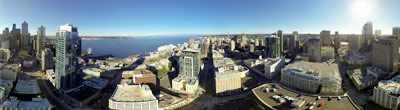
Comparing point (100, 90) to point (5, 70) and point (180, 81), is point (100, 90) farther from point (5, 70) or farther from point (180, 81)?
point (5, 70)

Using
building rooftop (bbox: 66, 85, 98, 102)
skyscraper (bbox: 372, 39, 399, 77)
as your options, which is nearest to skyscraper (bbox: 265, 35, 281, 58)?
skyscraper (bbox: 372, 39, 399, 77)

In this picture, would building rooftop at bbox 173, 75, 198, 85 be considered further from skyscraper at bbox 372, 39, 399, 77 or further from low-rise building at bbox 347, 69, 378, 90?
skyscraper at bbox 372, 39, 399, 77

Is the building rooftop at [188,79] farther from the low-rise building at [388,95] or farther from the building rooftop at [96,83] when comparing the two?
the low-rise building at [388,95]

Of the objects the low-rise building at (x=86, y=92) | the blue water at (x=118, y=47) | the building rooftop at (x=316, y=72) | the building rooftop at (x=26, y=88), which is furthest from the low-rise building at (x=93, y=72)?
the blue water at (x=118, y=47)

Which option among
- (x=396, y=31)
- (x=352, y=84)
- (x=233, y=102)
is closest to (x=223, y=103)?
(x=233, y=102)

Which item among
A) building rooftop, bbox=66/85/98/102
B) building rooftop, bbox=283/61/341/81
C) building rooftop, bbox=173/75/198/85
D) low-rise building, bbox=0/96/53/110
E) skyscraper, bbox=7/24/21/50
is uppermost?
skyscraper, bbox=7/24/21/50

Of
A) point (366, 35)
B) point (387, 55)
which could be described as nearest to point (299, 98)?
point (387, 55)
